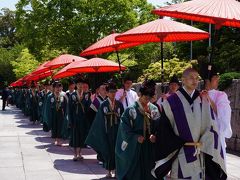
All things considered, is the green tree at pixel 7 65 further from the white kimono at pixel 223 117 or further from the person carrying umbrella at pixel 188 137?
the person carrying umbrella at pixel 188 137

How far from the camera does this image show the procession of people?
5000 millimetres

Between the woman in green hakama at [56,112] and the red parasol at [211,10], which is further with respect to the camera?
the woman in green hakama at [56,112]

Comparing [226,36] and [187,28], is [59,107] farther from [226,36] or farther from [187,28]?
[226,36]

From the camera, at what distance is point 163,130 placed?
16.6ft

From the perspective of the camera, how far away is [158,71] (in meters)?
25.1

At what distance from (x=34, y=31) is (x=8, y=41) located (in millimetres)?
52009

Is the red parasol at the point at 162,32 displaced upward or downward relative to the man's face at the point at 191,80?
upward

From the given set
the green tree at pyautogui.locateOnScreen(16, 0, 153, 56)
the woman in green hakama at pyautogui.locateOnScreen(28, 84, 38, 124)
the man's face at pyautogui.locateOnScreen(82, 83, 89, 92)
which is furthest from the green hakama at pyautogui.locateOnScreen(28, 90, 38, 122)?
the man's face at pyautogui.locateOnScreen(82, 83, 89, 92)

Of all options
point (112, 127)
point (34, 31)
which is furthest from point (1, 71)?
point (112, 127)

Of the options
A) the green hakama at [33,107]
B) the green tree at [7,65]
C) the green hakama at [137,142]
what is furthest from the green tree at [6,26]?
the green hakama at [137,142]

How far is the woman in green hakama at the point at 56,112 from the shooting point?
13.1 m

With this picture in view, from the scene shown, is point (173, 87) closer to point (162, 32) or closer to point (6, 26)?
point (162, 32)

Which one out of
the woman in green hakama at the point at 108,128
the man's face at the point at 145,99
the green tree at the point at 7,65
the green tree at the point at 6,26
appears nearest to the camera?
the man's face at the point at 145,99

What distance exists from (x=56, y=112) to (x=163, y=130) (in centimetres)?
873
